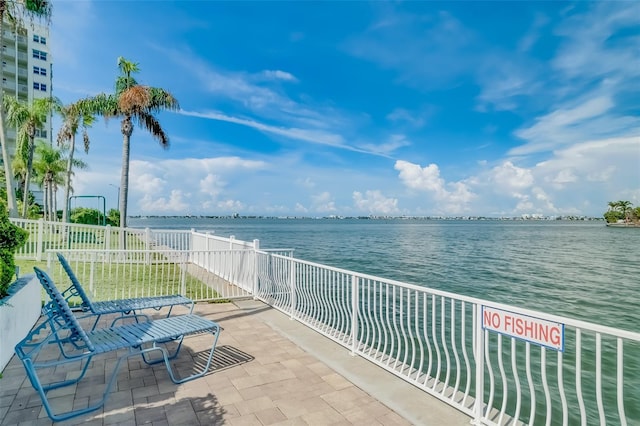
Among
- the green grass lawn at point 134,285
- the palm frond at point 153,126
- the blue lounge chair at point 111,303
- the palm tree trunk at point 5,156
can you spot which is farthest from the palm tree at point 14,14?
the blue lounge chair at point 111,303

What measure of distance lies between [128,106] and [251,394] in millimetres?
14918

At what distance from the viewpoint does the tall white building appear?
42250 millimetres

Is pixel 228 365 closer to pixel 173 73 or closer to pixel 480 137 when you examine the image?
pixel 173 73

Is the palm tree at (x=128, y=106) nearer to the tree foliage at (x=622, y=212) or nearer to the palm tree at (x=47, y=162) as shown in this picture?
the palm tree at (x=47, y=162)

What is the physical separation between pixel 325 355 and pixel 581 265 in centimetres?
2701

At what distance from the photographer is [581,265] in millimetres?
23781

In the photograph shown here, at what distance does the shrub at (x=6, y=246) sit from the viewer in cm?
376

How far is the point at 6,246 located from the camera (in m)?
3.91

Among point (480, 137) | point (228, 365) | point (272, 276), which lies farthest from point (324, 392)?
point (480, 137)

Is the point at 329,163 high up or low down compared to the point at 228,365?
up

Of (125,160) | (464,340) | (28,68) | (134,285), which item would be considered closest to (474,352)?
(464,340)

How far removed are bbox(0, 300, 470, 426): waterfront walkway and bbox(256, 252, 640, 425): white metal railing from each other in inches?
10.6

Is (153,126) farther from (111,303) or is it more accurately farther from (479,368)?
(479,368)

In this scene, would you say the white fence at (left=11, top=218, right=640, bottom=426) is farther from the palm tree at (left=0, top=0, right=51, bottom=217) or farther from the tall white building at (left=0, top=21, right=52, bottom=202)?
the tall white building at (left=0, top=21, right=52, bottom=202)
